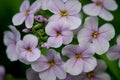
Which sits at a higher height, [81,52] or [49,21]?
[49,21]

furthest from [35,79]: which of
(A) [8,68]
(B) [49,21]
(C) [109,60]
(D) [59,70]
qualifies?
(A) [8,68]

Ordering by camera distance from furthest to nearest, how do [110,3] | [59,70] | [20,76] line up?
[20,76] < [110,3] < [59,70]

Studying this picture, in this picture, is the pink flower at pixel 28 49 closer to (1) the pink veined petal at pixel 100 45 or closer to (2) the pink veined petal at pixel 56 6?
(2) the pink veined petal at pixel 56 6

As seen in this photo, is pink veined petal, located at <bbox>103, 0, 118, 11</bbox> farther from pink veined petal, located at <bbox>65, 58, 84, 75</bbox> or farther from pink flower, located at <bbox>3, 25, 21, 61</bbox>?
pink flower, located at <bbox>3, 25, 21, 61</bbox>

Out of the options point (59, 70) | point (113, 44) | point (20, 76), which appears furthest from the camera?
point (20, 76)

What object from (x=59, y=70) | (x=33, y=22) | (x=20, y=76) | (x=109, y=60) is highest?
(x=33, y=22)

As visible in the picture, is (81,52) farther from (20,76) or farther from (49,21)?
(20,76)

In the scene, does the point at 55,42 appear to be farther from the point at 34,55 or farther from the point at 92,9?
the point at 92,9

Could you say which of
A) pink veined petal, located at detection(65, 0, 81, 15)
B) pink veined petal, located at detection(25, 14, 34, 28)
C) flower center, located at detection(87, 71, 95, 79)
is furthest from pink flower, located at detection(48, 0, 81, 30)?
flower center, located at detection(87, 71, 95, 79)
